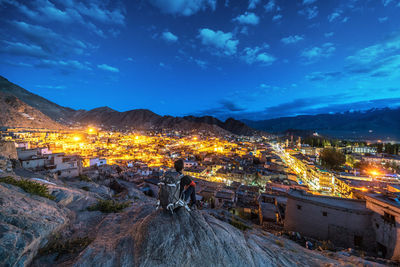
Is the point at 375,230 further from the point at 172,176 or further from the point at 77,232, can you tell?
the point at 77,232

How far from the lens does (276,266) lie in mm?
3949

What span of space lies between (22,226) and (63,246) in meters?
0.96

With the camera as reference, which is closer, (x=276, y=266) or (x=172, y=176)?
(x=172, y=176)

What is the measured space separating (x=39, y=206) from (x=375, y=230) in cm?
1465

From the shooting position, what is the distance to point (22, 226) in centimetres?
363

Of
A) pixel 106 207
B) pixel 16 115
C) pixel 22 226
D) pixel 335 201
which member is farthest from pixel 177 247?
pixel 16 115

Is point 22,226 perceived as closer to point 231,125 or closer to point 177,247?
point 177,247

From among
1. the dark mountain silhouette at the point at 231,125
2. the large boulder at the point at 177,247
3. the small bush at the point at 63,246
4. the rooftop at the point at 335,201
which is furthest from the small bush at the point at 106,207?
the dark mountain silhouette at the point at 231,125

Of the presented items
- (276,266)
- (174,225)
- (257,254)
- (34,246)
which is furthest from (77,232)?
(276,266)

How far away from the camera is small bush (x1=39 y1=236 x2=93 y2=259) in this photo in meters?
3.88

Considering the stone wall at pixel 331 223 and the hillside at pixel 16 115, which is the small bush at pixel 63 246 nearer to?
the stone wall at pixel 331 223

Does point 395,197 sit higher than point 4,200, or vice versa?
point 4,200

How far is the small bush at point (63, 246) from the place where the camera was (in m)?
3.88

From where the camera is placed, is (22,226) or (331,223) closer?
(22,226)
